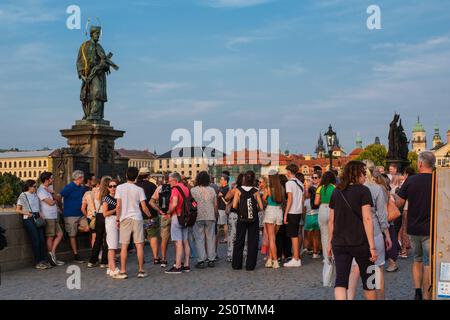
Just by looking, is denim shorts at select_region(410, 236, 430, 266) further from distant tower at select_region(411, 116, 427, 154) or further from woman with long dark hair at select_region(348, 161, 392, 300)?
distant tower at select_region(411, 116, 427, 154)

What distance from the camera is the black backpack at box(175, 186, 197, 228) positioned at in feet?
34.2

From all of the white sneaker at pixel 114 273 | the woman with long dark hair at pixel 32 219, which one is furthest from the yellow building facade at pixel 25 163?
the white sneaker at pixel 114 273

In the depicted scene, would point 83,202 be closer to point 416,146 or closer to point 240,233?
point 240,233

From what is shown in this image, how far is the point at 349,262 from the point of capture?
5.99 metres

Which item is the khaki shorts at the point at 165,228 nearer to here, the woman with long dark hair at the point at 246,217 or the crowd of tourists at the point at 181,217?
the crowd of tourists at the point at 181,217

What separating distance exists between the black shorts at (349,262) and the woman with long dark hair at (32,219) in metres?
6.37

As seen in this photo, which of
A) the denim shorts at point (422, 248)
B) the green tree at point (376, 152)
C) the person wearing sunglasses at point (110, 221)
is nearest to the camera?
the denim shorts at point (422, 248)

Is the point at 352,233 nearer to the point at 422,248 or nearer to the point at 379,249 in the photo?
the point at 379,249

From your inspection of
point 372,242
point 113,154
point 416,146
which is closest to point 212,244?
point 372,242

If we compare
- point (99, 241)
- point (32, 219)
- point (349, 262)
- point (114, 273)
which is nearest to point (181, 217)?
point (114, 273)

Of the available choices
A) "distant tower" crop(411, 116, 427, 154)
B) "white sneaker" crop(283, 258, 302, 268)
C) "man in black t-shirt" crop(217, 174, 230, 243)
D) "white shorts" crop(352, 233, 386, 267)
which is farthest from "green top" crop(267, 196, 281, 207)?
"distant tower" crop(411, 116, 427, 154)

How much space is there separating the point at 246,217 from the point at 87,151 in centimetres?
768

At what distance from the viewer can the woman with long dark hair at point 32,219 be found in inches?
423

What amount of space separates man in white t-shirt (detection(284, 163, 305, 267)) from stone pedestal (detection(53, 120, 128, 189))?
7.53 m
